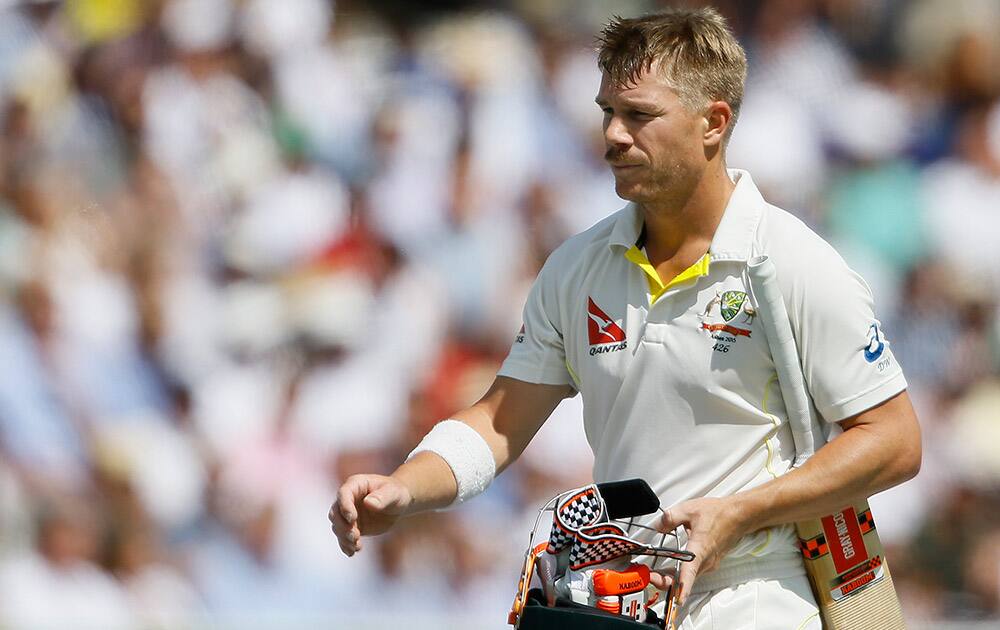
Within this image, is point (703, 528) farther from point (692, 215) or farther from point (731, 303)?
point (692, 215)

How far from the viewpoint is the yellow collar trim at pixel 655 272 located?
2.85m

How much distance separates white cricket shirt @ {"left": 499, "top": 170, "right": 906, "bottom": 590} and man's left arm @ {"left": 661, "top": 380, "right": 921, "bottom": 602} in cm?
5

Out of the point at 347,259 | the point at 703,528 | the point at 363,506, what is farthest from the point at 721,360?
the point at 347,259

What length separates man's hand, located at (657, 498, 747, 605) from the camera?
2.50 metres

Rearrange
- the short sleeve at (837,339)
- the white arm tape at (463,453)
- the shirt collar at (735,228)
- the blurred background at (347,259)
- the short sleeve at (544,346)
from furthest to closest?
the blurred background at (347,259)
the short sleeve at (544,346)
the white arm tape at (463,453)
the shirt collar at (735,228)
the short sleeve at (837,339)

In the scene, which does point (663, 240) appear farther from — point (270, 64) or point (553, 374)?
point (270, 64)

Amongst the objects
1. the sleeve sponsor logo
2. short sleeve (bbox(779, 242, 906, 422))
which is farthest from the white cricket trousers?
the sleeve sponsor logo

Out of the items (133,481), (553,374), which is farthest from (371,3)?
(553,374)

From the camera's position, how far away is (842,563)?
279 centimetres

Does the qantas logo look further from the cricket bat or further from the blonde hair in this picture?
the blonde hair

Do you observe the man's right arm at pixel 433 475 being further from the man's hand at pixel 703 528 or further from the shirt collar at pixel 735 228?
the man's hand at pixel 703 528

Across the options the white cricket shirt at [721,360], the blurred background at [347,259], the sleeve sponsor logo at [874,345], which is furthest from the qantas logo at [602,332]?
the blurred background at [347,259]

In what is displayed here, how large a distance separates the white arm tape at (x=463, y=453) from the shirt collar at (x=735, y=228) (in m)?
0.53

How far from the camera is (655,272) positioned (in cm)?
293
